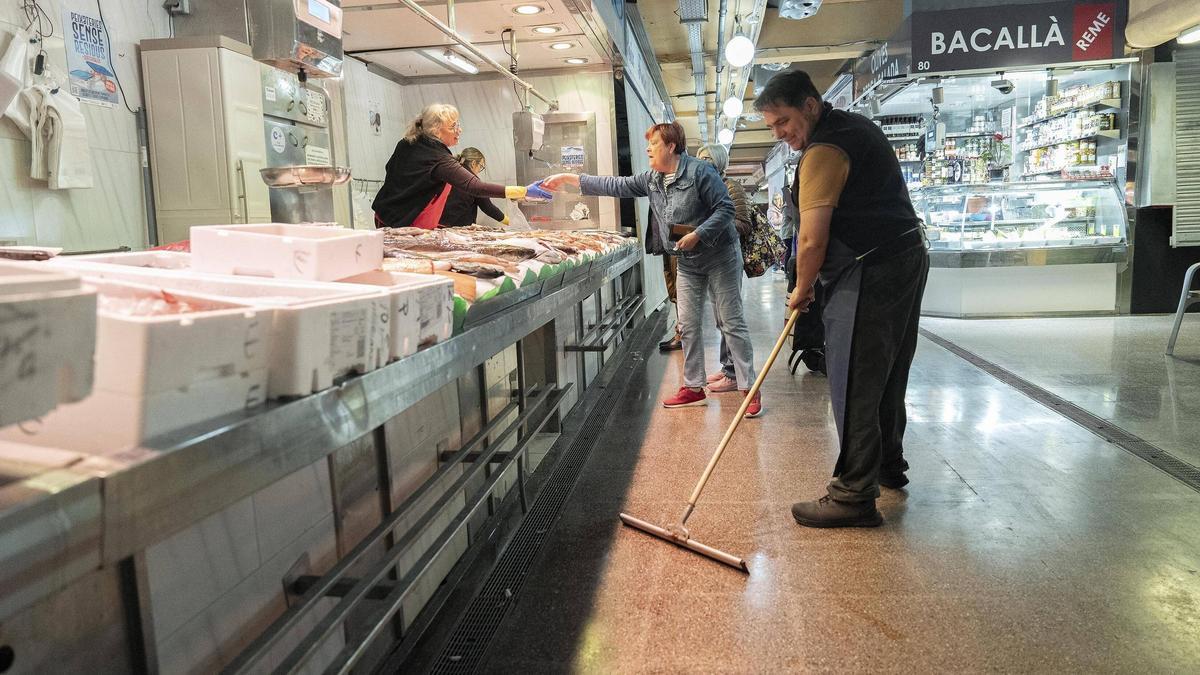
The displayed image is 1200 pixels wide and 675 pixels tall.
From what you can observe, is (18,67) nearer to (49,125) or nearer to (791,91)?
(49,125)

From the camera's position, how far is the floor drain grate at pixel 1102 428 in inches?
139

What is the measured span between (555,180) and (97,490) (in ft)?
15.0

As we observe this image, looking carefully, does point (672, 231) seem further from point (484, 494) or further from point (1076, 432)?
point (484, 494)

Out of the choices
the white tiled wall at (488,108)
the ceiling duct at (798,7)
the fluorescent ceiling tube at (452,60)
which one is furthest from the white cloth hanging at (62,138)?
the ceiling duct at (798,7)

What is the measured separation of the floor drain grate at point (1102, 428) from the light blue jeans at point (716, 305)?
177cm

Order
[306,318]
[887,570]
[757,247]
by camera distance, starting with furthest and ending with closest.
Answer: [757,247], [887,570], [306,318]

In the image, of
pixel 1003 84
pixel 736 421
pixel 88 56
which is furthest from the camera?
pixel 1003 84

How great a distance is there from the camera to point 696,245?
4777 millimetres

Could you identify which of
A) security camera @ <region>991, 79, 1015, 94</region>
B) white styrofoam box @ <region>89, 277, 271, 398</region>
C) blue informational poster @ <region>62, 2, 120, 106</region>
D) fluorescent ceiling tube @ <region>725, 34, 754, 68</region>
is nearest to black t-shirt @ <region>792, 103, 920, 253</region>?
white styrofoam box @ <region>89, 277, 271, 398</region>

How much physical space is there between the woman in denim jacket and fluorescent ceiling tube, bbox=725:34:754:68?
10.7 ft

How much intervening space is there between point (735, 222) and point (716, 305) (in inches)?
31.6

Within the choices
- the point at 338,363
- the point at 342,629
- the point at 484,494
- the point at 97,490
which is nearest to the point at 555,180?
the point at 484,494

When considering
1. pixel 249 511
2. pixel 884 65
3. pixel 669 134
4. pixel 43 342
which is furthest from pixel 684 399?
pixel 884 65

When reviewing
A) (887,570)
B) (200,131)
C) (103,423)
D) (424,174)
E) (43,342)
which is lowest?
(887,570)
